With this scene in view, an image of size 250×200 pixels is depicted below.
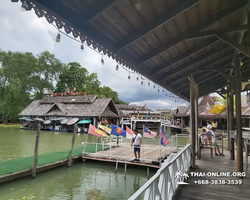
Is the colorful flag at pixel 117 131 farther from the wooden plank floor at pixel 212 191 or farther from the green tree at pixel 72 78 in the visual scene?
the green tree at pixel 72 78

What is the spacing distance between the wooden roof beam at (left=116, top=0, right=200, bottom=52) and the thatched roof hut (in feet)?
81.5

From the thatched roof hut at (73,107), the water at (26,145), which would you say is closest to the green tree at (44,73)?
the thatched roof hut at (73,107)

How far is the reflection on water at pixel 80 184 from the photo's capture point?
6832mm

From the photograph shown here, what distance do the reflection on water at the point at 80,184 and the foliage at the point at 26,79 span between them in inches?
1157

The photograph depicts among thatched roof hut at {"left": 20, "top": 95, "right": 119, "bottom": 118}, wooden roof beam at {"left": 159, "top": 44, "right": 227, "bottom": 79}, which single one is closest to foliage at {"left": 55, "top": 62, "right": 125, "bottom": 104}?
thatched roof hut at {"left": 20, "top": 95, "right": 119, "bottom": 118}

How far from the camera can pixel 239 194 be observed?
3689 millimetres

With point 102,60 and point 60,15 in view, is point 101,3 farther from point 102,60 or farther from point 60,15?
point 102,60

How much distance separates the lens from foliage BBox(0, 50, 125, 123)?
34406 mm

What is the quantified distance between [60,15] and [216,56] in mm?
4739

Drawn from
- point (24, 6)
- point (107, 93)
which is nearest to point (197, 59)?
point (24, 6)

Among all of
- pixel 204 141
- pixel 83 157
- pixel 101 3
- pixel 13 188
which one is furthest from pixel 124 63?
pixel 83 157

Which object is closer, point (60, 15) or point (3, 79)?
point (60, 15)

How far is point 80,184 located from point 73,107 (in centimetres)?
2423

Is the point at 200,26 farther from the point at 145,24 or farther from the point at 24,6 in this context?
the point at 24,6
